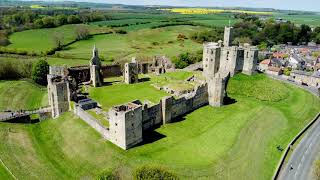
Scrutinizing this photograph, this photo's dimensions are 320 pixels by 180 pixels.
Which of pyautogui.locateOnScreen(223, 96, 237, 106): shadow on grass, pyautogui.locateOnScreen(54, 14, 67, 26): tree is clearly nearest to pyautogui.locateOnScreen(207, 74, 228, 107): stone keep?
pyautogui.locateOnScreen(223, 96, 237, 106): shadow on grass

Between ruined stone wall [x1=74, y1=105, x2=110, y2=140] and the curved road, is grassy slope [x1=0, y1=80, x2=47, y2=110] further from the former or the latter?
the curved road

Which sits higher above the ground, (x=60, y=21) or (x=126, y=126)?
(x=60, y=21)

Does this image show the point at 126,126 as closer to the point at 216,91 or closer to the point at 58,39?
the point at 216,91

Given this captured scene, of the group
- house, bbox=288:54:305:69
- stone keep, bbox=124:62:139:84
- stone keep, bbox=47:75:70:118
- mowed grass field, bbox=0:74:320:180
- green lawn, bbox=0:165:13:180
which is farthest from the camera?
house, bbox=288:54:305:69

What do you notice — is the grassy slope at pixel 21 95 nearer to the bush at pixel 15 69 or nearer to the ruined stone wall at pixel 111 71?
the bush at pixel 15 69

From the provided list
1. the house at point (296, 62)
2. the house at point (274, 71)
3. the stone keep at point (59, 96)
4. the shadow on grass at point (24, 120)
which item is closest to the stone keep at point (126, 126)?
the stone keep at point (59, 96)

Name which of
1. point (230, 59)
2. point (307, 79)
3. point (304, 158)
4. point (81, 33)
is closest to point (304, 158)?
point (304, 158)
